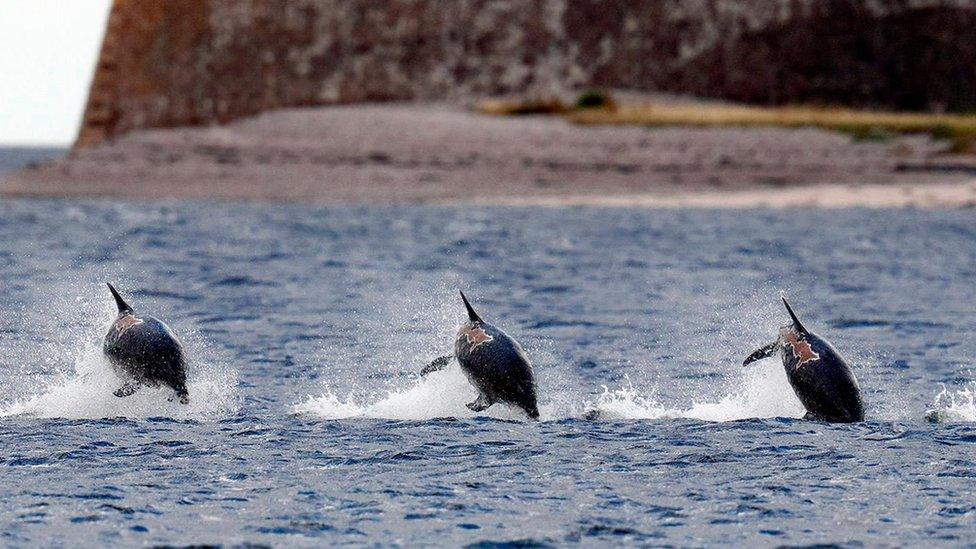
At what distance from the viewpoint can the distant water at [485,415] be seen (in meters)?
14.4

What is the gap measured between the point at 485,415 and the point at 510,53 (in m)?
61.0

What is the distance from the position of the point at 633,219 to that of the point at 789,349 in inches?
1363

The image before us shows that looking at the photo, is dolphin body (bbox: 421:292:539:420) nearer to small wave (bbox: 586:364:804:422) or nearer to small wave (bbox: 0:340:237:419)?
small wave (bbox: 586:364:804:422)

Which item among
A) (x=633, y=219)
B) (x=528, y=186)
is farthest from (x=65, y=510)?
(x=528, y=186)

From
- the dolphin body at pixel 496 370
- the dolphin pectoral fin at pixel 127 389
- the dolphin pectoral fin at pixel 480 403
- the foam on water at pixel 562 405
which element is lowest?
the foam on water at pixel 562 405

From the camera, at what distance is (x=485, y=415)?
60.2ft

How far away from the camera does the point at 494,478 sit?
15.7m

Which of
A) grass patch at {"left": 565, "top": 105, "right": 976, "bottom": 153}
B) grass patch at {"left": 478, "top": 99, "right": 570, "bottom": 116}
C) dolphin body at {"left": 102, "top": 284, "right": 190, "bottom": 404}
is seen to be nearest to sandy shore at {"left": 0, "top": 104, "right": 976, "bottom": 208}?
grass patch at {"left": 565, "top": 105, "right": 976, "bottom": 153}

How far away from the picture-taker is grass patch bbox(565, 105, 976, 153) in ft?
208

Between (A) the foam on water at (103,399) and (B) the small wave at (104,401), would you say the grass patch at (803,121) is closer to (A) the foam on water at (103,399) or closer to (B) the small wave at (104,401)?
(A) the foam on water at (103,399)

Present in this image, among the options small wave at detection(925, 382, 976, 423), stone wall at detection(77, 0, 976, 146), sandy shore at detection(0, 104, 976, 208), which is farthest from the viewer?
stone wall at detection(77, 0, 976, 146)

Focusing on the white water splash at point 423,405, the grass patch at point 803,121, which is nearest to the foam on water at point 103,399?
the white water splash at point 423,405

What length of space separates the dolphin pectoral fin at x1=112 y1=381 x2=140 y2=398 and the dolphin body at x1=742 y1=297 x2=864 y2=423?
6405 millimetres

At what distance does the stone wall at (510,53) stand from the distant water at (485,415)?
2988 centimetres
